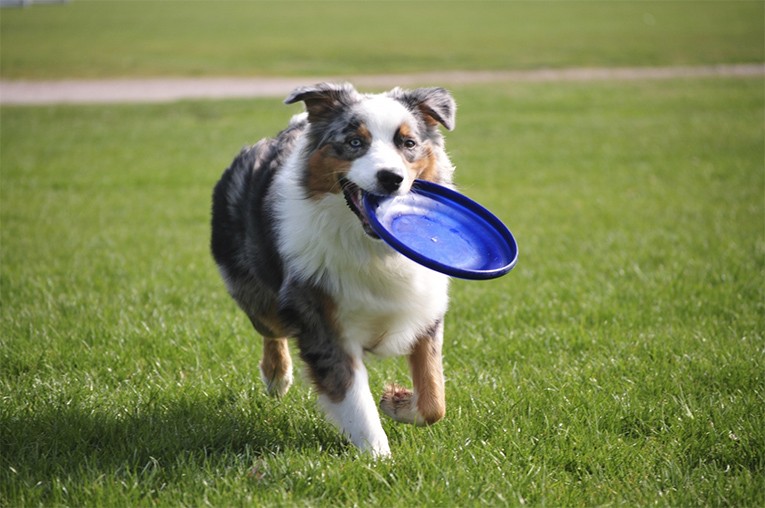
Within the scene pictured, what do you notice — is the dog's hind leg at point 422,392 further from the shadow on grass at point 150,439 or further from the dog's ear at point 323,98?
the dog's ear at point 323,98

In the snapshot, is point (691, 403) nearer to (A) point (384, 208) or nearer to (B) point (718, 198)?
(A) point (384, 208)

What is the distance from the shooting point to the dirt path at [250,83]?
2267 cm

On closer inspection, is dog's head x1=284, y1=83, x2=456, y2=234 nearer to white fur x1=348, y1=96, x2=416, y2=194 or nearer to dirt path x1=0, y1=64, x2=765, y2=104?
white fur x1=348, y1=96, x2=416, y2=194

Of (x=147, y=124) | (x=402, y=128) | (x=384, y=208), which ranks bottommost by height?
(x=147, y=124)

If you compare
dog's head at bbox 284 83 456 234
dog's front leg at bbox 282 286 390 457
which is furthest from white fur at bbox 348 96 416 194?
dog's front leg at bbox 282 286 390 457

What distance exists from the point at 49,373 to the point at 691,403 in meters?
4.01

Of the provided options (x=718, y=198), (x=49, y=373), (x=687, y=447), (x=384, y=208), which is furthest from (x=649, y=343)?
(x=718, y=198)

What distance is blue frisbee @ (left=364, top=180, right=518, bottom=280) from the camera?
4305 millimetres

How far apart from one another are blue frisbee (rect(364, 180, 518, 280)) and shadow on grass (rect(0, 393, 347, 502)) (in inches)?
44.8

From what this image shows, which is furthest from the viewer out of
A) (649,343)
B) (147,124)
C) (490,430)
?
(147,124)

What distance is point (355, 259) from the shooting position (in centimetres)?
459

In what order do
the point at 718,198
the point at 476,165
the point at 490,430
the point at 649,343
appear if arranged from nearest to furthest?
the point at 490,430
the point at 649,343
the point at 718,198
the point at 476,165

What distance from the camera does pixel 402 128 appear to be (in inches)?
174

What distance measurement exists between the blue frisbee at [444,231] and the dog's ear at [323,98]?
60 centimetres
